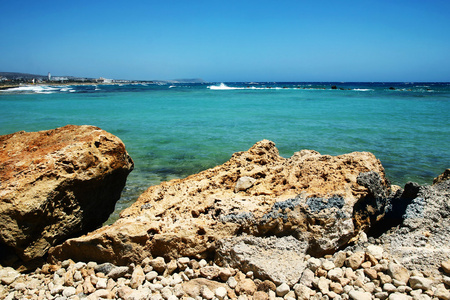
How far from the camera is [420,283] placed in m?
2.85

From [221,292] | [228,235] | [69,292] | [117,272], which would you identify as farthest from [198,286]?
[69,292]

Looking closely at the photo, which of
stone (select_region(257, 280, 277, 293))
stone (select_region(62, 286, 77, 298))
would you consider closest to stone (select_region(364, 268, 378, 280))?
stone (select_region(257, 280, 277, 293))

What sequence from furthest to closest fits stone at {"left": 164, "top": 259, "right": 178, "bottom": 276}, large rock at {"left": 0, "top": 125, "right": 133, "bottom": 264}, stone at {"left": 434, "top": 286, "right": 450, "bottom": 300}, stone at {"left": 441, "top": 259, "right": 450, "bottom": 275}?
large rock at {"left": 0, "top": 125, "right": 133, "bottom": 264}
stone at {"left": 164, "top": 259, "right": 178, "bottom": 276}
stone at {"left": 441, "top": 259, "right": 450, "bottom": 275}
stone at {"left": 434, "top": 286, "right": 450, "bottom": 300}

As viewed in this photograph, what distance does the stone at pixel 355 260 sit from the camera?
3.20 m

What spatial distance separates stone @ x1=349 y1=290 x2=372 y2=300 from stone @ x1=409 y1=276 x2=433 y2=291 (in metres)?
0.43

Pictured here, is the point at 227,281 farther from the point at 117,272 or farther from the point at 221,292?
the point at 117,272

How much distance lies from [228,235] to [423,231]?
225 centimetres

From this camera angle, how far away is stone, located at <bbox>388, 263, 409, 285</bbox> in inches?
116

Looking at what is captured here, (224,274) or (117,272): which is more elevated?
(224,274)

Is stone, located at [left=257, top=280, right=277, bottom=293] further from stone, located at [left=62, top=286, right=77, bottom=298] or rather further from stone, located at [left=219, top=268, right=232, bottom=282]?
stone, located at [left=62, top=286, right=77, bottom=298]

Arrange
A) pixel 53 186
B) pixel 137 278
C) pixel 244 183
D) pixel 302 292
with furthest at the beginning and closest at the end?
pixel 244 183
pixel 53 186
pixel 137 278
pixel 302 292

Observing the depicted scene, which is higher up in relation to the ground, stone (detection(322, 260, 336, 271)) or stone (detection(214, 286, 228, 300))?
stone (detection(322, 260, 336, 271))

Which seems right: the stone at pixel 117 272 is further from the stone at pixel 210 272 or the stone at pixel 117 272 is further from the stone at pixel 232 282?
the stone at pixel 232 282

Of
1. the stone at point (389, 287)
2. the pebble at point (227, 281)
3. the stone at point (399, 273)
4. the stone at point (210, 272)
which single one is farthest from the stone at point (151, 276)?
the stone at point (399, 273)
